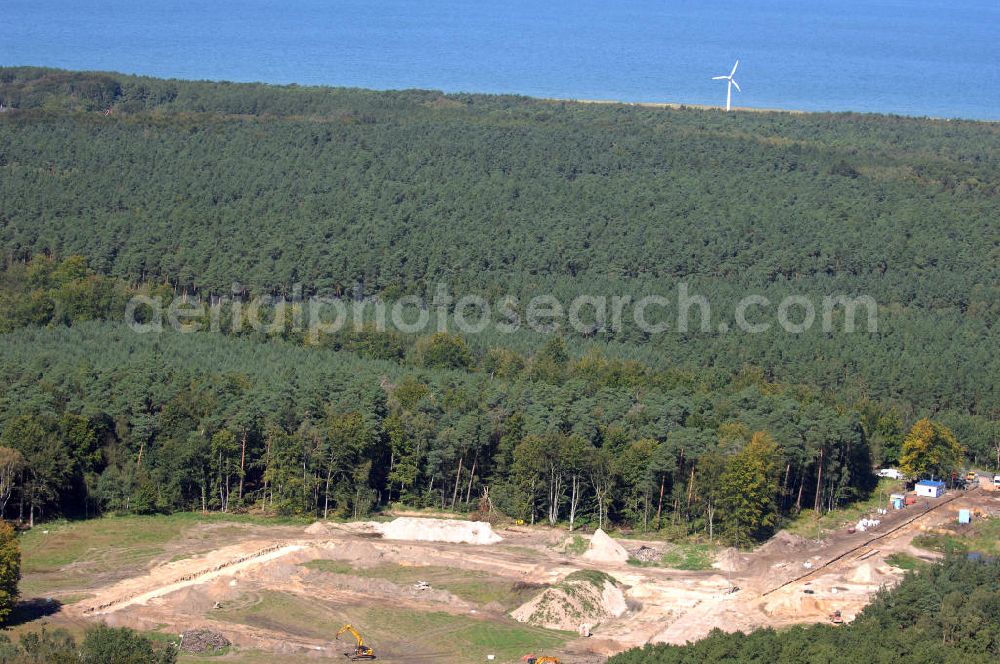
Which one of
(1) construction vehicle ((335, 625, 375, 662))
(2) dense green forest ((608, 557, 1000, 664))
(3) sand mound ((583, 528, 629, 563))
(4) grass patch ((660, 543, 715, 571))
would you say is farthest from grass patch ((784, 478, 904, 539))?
(1) construction vehicle ((335, 625, 375, 662))

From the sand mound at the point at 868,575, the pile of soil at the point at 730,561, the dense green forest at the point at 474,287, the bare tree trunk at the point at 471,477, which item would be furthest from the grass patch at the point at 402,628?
the bare tree trunk at the point at 471,477

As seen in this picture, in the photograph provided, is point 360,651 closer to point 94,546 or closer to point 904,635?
point 94,546

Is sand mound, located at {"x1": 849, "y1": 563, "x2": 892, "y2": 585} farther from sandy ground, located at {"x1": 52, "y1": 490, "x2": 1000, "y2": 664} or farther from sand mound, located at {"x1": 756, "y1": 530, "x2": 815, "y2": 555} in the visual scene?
sand mound, located at {"x1": 756, "y1": 530, "x2": 815, "y2": 555}

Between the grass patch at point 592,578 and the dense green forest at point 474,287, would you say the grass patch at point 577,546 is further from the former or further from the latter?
the grass patch at point 592,578

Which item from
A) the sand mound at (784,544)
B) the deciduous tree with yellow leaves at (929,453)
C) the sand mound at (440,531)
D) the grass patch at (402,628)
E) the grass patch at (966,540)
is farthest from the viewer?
the deciduous tree with yellow leaves at (929,453)

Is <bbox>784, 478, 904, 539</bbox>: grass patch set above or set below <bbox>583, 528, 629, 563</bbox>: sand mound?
above

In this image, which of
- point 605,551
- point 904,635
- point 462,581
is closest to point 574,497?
point 605,551

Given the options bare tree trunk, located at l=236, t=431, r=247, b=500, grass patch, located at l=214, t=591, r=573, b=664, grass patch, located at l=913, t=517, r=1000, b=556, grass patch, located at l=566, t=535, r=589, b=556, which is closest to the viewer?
grass patch, located at l=214, t=591, r=573, b=664

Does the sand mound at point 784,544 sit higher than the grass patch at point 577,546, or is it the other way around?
the sand mound at point 784,544
